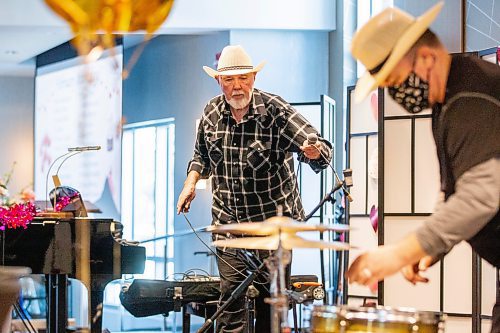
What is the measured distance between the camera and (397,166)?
6492mm

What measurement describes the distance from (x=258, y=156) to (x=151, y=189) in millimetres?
6732

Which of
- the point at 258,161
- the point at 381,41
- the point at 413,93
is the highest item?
the point at 381,41

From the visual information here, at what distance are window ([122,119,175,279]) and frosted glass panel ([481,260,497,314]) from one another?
216 inches

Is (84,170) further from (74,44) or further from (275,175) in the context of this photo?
(275,175)

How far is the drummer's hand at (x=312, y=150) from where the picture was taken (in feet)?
15.1

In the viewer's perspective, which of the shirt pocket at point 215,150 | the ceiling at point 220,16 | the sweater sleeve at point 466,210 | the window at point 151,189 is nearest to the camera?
the sweater sleeve at point 466,210

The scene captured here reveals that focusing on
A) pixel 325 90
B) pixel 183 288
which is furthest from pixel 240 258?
pixel 325 90

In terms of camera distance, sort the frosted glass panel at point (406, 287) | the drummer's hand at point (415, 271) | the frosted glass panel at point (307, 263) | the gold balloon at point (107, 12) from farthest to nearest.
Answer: the frosted glass panel at point (307, 263), the frosted glass panel at point (406, 287), the gold balloon at point (107, 12), the drummer's hand at point (415, 271)

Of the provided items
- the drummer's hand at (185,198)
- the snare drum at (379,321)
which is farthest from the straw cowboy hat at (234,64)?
the snare drum at (379,321)

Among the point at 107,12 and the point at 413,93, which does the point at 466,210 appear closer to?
the point at 413,93

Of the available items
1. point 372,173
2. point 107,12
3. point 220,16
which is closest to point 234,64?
point 107,12

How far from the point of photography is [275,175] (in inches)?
197

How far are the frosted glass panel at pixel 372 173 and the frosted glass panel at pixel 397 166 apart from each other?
0.76m

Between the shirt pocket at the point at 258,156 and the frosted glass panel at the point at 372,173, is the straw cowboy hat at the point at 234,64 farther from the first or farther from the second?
the frosted glass panel at the point at 372,173
